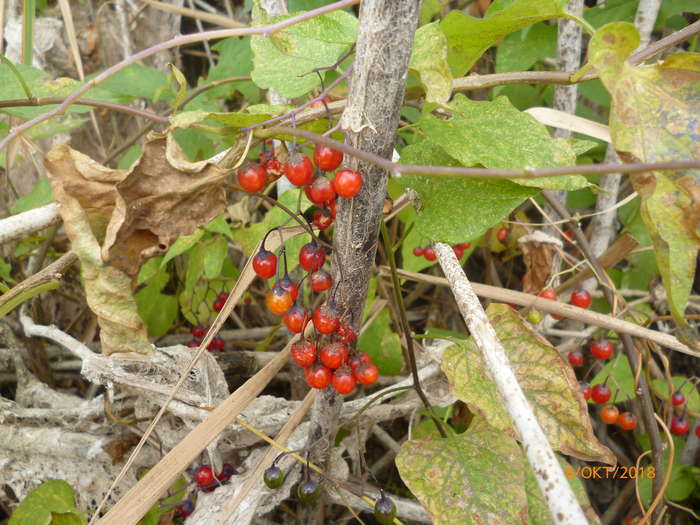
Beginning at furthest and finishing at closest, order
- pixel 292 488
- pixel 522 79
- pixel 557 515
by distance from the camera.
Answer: pixel 292 488 → pixel 522 79 → pixel 557 515

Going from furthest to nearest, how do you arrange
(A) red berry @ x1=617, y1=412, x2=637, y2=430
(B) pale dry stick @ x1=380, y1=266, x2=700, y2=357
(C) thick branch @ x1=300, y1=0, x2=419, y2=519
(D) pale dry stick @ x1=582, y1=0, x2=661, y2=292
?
(A) red berry @ x1=617, y1=412, x2=637, y2=430 < (D) pale dry stick @ x1=582, y1=0, x2=661, y2=292 < (B) pale dry stick @ x1=380, y1=266, x2=700, y2=357 < (C) thick branch @ x1=300, y1=0, x2=419, y2=519

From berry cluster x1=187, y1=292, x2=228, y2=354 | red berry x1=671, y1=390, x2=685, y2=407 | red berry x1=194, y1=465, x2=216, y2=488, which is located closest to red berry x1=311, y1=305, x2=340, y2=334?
red berry x1=194, y1=465, x2=216, y2=488

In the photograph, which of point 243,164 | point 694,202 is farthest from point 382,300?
point 694,202

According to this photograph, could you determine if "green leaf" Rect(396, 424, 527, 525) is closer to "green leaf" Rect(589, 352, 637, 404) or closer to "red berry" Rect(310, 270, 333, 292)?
"red berry" Rect(310, 270, 333, 292)

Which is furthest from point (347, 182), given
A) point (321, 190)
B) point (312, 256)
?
point (312, 256)

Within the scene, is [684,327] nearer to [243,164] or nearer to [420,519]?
[243,164]
